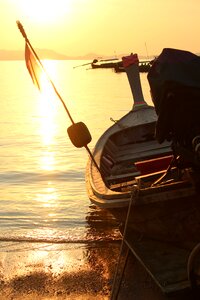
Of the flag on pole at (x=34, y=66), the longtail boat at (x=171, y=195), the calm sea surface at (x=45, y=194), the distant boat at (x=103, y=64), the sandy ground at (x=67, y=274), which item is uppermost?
the flag on pole at (x=34, y=66)

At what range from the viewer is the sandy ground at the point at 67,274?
26.9 ft

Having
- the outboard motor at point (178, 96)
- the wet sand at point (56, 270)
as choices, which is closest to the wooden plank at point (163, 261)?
the wet sand at point (56, 270)

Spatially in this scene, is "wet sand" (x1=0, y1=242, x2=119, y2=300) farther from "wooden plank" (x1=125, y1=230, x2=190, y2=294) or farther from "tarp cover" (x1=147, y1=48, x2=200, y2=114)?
"tarp cover" (x1=147, y1=48, x2=200, y2=114)

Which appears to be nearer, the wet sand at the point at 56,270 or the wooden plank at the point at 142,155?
the wet sand at the point at 56,270

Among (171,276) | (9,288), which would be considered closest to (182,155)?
(171,276)

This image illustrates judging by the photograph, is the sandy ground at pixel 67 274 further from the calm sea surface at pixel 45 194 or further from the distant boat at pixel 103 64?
the distant boat at pixel 103 64

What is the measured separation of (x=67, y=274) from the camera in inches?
357

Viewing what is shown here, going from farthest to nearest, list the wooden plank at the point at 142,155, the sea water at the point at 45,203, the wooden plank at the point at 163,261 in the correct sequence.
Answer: the wooden plank at the point at 142,155 < the sea water at the point at 45,203 < the wooden plank at the point at 163,261

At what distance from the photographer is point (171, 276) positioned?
7262 millimetres

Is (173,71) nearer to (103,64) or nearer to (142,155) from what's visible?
(142,155)

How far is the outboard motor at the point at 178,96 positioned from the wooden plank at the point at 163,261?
5.24 feet

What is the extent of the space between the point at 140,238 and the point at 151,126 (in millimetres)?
7439

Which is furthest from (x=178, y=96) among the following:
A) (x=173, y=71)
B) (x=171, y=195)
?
(x=171, y=195)

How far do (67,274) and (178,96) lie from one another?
4.15 metres
